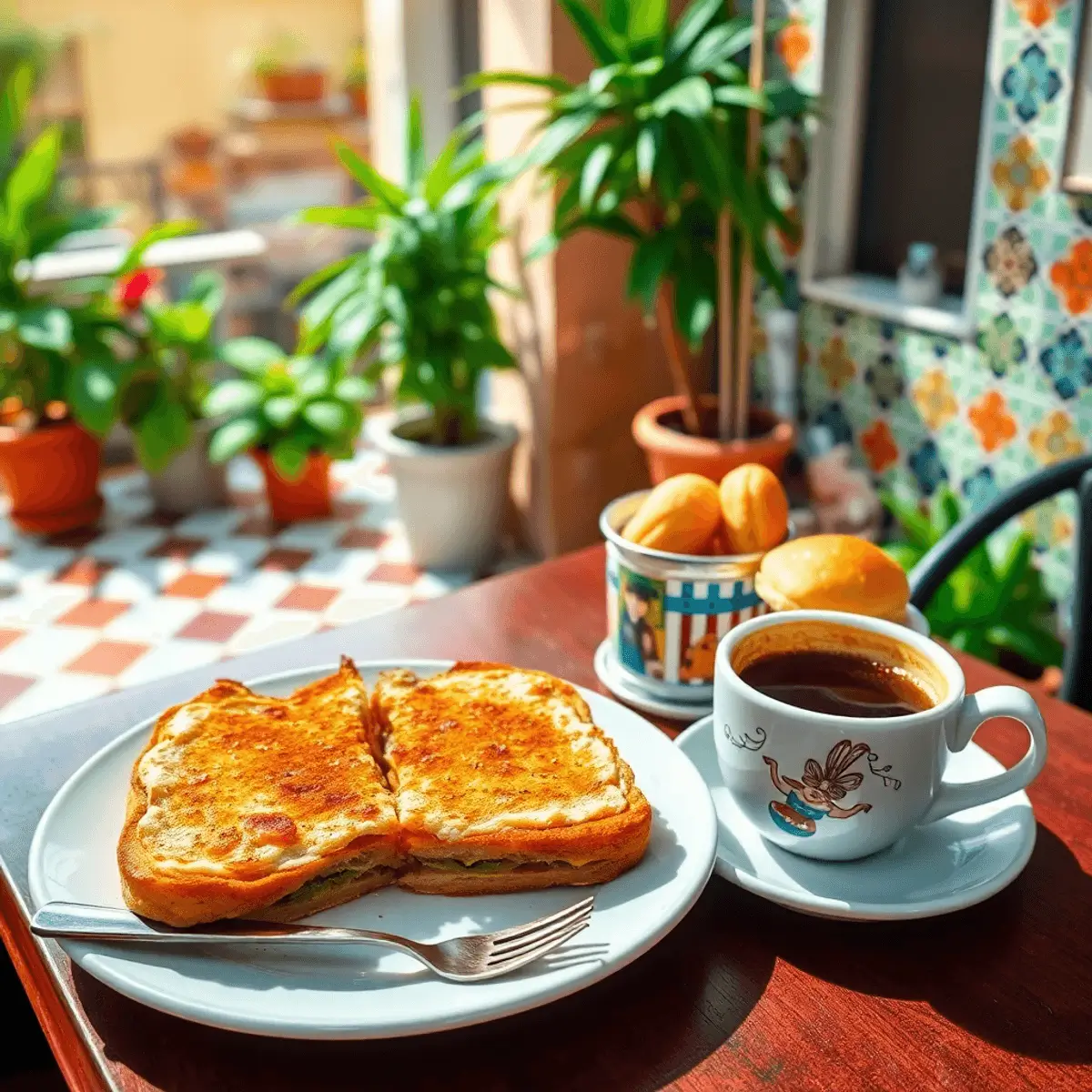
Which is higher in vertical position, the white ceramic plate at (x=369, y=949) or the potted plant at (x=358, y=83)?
the potted plant at (x=358, y=83)

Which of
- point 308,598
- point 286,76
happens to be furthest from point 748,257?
point 286,76

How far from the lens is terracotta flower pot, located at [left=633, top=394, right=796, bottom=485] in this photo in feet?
7.63

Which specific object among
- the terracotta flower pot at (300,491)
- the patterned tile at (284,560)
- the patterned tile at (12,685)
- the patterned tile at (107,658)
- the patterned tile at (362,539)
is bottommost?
the patterned tile at (12,685)

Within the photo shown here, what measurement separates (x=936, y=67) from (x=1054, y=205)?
1.60 feet

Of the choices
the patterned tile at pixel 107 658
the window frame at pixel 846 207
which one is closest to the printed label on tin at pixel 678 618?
the window frame at pixel 846 207

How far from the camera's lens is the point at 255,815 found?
0.80 m

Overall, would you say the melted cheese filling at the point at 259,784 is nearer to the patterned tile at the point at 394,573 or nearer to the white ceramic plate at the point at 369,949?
the white ceramic plate at the point at 369,949

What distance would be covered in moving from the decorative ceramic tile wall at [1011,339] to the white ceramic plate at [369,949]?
1.72 metres

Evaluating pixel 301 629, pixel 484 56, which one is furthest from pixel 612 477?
pixel 484 56

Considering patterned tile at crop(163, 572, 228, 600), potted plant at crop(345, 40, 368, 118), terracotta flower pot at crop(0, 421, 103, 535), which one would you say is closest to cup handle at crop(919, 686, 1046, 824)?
patterned tile at crop(163, 572, 228, 600)

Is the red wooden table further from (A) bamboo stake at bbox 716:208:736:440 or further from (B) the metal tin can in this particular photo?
(A) bamboo stake at bbox 716:208:736:440

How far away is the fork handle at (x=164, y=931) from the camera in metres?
0.71

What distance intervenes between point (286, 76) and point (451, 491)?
17.9 ft

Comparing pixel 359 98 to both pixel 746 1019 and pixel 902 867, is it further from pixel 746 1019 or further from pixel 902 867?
pixel 746 1019
